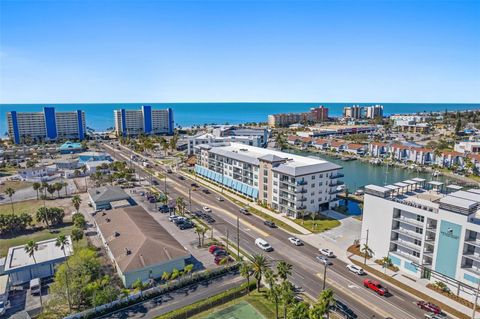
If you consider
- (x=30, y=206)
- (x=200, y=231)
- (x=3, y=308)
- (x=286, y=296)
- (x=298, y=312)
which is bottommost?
(x=30, y=206)

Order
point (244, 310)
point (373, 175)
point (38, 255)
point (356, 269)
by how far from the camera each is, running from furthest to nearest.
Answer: point (373, 175) → point (38, 255) → point (356, 269) → point (244, 310)

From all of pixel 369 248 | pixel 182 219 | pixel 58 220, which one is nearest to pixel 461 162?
pixel 369 248

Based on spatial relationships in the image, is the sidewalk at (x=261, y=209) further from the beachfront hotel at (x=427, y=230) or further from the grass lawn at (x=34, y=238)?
the grass lawn at (x=34, y=238)

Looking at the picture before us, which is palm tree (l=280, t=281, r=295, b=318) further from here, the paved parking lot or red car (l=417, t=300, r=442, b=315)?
red car (l=417, t=300, r=442, b=315)

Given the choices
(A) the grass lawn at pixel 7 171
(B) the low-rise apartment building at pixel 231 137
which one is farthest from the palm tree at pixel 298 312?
(A) the grass lawn at pixel 7 171

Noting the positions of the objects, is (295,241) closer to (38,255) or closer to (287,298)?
(287,298)

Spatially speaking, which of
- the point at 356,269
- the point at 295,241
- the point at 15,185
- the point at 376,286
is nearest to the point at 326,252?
the point at 295,241
